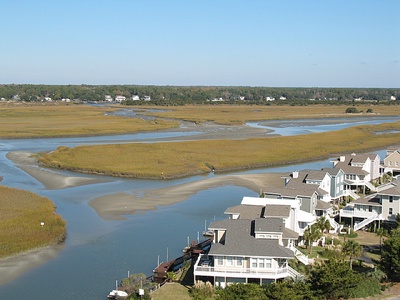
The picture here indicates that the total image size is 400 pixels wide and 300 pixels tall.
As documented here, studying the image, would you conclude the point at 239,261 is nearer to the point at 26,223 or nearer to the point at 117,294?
the point at 117,294

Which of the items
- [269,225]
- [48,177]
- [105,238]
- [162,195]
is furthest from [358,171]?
[48,177]

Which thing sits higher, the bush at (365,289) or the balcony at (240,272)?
the balcony at (240,272)

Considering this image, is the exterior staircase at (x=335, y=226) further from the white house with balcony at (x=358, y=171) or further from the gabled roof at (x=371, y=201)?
the white house with balcony at (x=358, y=171)

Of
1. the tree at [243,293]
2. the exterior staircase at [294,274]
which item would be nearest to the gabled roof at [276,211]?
the exterior staircase at [294,274]

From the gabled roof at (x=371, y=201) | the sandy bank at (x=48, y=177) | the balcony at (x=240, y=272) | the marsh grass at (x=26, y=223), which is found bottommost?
the sandy bank at (x=48, y=177)

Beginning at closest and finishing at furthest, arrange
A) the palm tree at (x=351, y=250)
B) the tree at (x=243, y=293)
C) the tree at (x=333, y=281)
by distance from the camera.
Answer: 1. the tree at (x=243, y=293)
2. the tree at (x=333, y=281)
3. the palm tree at (x=351, y=250)

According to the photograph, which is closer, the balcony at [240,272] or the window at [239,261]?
the balcony at [240,272]

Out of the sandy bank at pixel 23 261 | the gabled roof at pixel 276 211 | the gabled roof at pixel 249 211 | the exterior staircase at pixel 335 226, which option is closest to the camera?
the sandy bank at pixel 23 261
